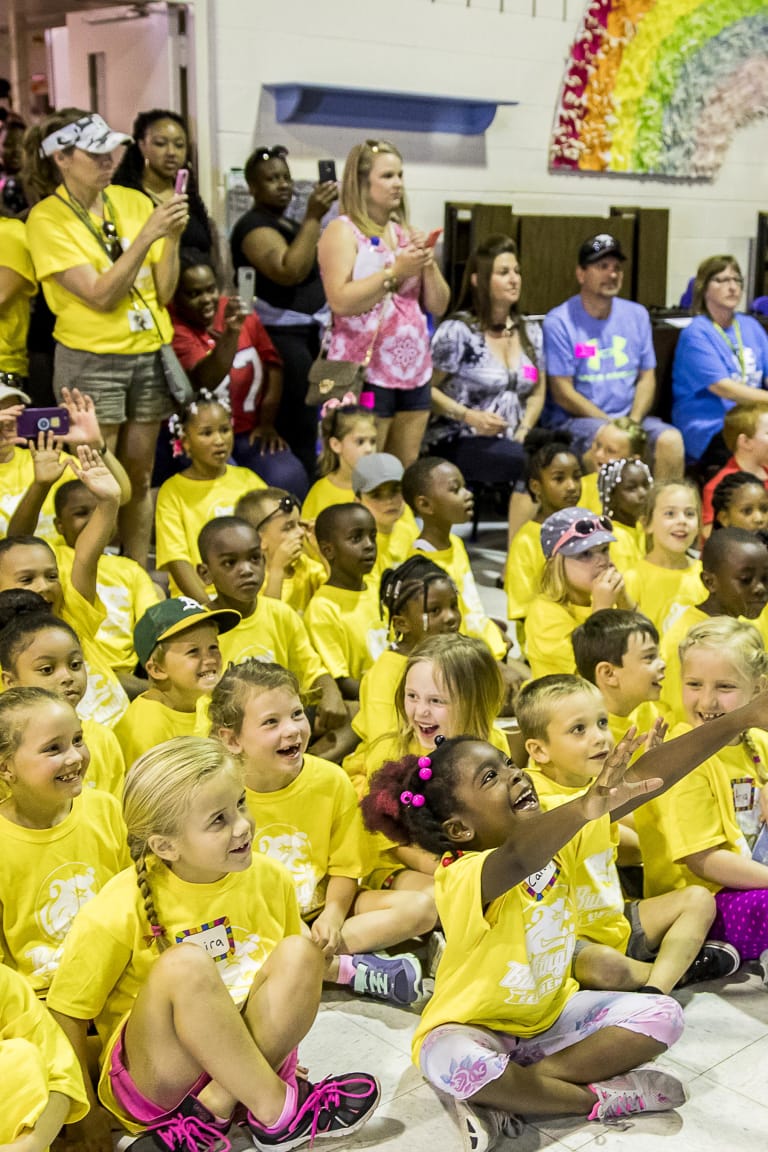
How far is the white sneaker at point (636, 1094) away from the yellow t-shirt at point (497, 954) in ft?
0.46

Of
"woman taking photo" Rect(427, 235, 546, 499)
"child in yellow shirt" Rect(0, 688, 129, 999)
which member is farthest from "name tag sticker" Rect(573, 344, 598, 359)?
"child in yellow shirt" Rect(0, 688, 129, 999)

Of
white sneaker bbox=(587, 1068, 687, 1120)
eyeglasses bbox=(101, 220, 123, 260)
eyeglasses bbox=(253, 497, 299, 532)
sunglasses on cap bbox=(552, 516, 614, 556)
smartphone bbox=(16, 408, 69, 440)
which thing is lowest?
white sneaker bbox=(587, 1068, 687, 1120)

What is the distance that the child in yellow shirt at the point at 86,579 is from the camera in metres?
3.08

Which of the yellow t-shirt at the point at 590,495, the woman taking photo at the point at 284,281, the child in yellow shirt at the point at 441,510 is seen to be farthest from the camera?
the woman taking photo at the point at 284,281

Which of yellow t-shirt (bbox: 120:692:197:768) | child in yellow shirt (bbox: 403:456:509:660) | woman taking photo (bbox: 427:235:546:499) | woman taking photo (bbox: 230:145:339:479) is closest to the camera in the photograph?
yellow t-shirt (bbox: 120:692:197:768)

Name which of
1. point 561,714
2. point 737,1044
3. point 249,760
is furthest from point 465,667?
point 737,1044

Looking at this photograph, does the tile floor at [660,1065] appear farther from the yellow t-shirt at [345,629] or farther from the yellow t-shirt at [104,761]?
the yellow t-shirt at [345,629]

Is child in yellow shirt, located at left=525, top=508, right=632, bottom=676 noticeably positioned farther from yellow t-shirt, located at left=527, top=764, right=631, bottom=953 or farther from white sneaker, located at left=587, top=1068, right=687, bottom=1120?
white sneaker, located at left=587, top=1068, right=687, bottom=1120

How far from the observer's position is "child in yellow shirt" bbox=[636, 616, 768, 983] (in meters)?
2.69

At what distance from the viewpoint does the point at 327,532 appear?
11.9 feet

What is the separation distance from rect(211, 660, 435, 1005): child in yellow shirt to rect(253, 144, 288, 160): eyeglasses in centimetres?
296

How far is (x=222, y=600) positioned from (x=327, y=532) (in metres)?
0.37

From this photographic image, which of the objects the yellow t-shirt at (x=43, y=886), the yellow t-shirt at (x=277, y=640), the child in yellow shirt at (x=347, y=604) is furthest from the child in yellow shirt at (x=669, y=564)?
the yellow t-shirt at (x=43, y=886)

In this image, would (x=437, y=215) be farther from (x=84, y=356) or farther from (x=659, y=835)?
(x=659, y=835)
